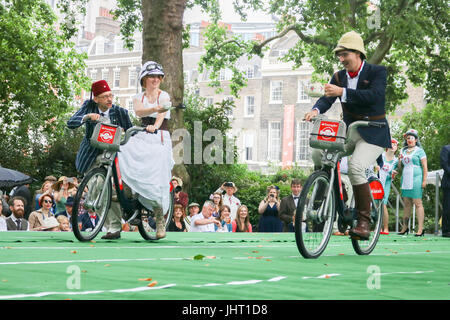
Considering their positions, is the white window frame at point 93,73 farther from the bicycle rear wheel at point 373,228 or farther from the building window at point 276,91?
the bicycle rear wheel at point 373,228

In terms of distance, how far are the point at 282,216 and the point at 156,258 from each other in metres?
9.53

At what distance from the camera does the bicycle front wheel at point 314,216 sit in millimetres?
6352

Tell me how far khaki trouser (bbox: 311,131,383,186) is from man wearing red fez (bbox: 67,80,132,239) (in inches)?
106

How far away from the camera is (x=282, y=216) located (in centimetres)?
1568

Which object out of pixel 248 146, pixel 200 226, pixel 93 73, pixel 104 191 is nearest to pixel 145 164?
pixel 104 191

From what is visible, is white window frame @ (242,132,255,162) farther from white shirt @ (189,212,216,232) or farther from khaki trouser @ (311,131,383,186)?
khaki trouser @ (311,131,383,186)

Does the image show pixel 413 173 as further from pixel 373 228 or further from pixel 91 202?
pixel 91 202

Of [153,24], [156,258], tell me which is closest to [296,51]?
[153,24]

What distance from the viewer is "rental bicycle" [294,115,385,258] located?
649cm

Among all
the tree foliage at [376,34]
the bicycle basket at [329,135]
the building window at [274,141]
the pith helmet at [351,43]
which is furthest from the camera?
the building window at [274,141]

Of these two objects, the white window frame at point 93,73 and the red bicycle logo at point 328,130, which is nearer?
the red bicycle logo at point 328,130

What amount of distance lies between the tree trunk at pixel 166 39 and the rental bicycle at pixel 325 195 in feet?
36.0

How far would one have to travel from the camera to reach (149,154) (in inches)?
329

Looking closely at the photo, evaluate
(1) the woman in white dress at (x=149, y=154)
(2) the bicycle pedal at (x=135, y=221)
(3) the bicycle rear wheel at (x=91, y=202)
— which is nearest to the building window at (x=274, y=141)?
(1) the woman in white dress at (x=149, y=154)
